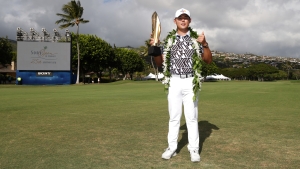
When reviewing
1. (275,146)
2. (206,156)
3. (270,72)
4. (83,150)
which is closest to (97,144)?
(83,150)

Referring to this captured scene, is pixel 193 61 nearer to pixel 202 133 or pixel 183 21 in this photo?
pixel 183 21

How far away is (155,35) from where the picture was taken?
17.6 ft

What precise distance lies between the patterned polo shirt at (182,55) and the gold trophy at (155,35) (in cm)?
33

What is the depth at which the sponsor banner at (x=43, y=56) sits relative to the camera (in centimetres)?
5872

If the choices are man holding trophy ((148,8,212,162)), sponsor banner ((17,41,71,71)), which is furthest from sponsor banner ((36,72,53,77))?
man holding trophy ((148,8,212,162))

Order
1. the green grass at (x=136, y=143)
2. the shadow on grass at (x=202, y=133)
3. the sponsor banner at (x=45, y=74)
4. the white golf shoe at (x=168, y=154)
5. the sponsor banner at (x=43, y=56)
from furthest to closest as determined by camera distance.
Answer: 1. the sponsor banner at (x=45, y=74)
2. the sponsor banner at (x=43, y=56)
3. the shadow on grass at (x=202, y=133)
4. the white golf shoe at (x=168, y=154)
5. the green grass at (x=136, y=143)

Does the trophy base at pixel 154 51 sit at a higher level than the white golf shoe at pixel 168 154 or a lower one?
higher

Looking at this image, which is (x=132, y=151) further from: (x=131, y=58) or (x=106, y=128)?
(x=131, y=58)

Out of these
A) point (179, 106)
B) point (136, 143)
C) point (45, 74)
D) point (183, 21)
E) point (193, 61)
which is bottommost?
point (136, 143)

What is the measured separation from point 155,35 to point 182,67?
778 millimetres

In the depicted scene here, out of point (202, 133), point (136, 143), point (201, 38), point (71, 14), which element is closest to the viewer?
point (201, 38)

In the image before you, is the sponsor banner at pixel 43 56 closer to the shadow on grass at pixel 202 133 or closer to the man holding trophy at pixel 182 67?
the shadow on grass at pixel 202 133

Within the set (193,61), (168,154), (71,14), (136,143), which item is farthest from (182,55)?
(71,14)

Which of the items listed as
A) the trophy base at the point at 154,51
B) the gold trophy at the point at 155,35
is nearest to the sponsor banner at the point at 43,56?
the gold trophy at the point at 155,35
